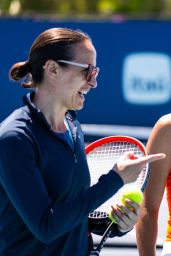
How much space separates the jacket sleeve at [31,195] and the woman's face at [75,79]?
0.75ft

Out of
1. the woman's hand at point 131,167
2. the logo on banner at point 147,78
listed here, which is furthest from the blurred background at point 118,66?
the woman's hand at point 131,167

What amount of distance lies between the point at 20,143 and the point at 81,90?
325mm

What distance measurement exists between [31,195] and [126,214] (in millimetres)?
375

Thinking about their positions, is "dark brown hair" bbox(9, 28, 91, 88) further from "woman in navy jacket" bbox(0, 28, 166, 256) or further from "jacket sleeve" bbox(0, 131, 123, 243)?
"jacket sleeve" bbox(0, 131, 123, 243)

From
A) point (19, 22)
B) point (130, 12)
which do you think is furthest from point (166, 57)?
point (130, 12)

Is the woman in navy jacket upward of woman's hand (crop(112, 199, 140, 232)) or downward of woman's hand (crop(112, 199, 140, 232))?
upward

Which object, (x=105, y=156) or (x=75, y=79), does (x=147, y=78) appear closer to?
(x=105, y=156)

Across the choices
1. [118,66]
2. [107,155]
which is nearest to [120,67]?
[118,66]

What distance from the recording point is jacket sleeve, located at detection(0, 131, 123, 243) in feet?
8.73

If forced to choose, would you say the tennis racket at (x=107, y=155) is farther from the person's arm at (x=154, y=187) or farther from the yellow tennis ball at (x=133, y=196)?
the yellow tennis ball at (x=133, y=196)

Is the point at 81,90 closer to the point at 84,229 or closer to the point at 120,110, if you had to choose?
the point at 84,229

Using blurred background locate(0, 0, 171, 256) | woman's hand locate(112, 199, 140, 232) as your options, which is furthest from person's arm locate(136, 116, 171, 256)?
blurred background locate(0, 0, 171, 256)

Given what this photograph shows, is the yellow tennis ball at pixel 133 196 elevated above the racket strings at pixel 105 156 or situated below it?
above

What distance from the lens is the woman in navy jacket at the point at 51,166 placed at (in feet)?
8.77
